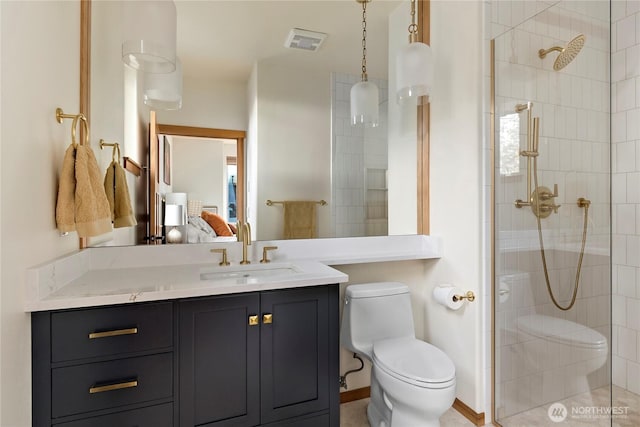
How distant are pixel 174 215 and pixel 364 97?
131cm

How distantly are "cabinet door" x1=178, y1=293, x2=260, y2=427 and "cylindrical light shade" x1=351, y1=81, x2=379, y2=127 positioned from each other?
1.32 m

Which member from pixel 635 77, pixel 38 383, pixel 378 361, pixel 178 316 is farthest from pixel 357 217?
pixel 635 77

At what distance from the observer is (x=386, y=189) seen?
2.27 m

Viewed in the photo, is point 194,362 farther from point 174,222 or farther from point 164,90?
point 164,90

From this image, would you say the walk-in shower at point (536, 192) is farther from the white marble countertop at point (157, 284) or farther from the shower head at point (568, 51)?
the white marble countertop at point (157, 284)

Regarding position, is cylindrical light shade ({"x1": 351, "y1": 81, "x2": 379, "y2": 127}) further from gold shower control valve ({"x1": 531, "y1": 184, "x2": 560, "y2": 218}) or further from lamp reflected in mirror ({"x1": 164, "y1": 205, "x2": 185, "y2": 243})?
lamp reflected in mirror ({"x1": 164, "y1": 205, "x2": 185, "y2": 243})

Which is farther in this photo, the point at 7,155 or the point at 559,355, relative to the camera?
the point at 559,355

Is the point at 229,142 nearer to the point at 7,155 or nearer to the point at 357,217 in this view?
the point at 357,217

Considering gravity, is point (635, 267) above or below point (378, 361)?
above

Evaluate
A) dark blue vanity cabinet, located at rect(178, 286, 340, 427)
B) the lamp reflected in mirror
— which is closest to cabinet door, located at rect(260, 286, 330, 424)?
dark blue vanity cabinet, located at rect(178, 286, 340, 427)

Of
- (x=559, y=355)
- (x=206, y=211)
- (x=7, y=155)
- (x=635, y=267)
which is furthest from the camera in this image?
(x=635, y=267)

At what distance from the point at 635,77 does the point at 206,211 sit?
2.72m

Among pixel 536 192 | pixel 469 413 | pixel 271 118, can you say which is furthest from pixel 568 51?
pixel 469 413

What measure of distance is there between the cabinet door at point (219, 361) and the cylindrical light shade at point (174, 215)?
0.68 metres
